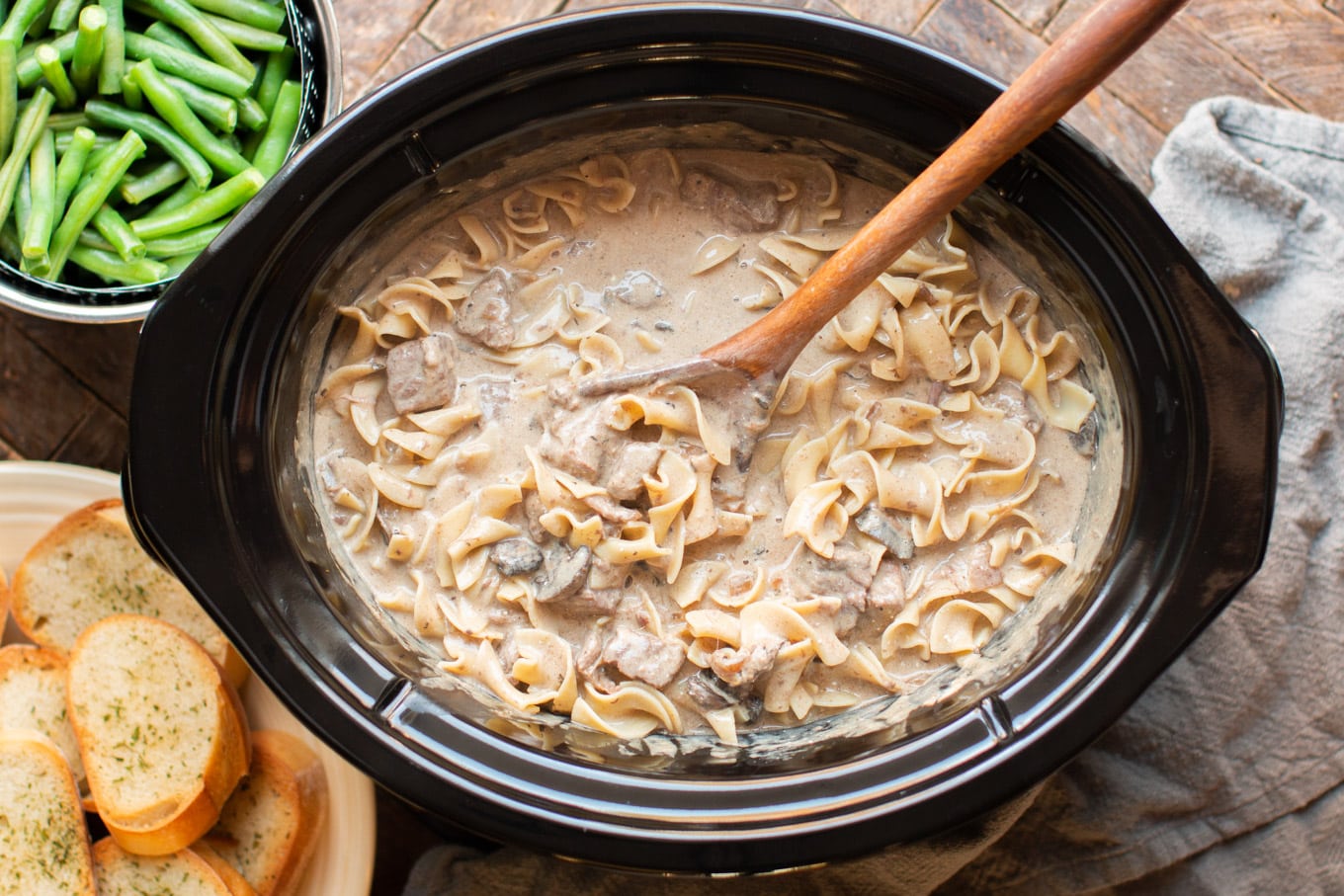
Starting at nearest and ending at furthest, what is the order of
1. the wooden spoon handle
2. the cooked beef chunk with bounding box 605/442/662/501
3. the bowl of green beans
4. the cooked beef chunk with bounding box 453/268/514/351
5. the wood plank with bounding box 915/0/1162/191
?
1. the wooden spoon handle
2. the cooked beef chunk with bounding box 605/442/662/501
3. the cooked beef chunk with bounding box 453/268/514/351
4. the bowl of green beans
5. the wood plank with bounding box 915/0/1162/191

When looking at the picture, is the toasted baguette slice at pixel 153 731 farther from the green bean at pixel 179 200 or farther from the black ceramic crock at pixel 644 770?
the green bean at pixel 179 200

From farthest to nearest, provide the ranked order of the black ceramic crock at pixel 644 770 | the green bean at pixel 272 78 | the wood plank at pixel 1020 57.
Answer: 1. the wood plank at pixel 1020 57
2. the green bean at pixel 272 78
3. the black ceramic crock at pixel 644 770

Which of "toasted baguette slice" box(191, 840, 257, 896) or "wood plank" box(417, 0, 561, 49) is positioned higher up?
"wood plank" box(417, 0, 561, 49)

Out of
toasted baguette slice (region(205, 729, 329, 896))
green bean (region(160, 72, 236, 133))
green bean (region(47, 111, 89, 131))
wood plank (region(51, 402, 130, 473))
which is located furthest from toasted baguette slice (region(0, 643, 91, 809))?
green bean (region(160, 72, 236, 133))

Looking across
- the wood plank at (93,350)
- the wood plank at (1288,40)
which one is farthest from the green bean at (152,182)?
the wood plank at (1288,40)

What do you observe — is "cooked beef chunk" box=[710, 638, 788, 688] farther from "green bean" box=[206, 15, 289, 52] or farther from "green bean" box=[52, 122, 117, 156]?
"green bean" box=[52, 122, 117, 156]

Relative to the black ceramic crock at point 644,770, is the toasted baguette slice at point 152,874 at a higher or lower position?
lower

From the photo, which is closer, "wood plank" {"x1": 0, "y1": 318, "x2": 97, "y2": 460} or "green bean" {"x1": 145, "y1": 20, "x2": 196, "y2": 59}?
"green bean" {"x1": 145, "y1": 20, "x2": 196, "y2": 59}
